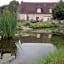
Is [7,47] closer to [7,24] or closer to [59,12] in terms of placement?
[7,24]

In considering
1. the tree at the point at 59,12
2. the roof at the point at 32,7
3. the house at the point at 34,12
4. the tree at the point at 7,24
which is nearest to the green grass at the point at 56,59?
the tree at the point at 7,24

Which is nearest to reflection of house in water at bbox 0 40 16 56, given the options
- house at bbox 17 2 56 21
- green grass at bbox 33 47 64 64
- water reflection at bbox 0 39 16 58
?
water reflection at bbox 0 39 16 58

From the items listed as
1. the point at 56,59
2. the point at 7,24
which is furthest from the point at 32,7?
the point at 56,59

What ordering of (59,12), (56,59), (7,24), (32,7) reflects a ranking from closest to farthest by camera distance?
(56,59), (7,24), (59,12), (32,7)

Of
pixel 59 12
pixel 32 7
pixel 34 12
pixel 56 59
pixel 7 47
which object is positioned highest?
pixel 32 7

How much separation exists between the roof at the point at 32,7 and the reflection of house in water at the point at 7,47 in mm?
35210

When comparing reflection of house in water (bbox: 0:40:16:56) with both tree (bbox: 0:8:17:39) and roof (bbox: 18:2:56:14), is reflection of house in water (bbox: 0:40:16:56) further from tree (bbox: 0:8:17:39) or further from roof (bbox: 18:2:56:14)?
roof (bbox: 18:2:56:14)

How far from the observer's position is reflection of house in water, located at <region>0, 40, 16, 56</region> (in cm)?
1163

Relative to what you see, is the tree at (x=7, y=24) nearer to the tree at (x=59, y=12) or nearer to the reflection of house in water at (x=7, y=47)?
the reflection of house in water at (x=7, y=47)

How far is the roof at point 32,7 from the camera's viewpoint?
49.1 metres

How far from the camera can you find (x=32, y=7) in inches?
1962

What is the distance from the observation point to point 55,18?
3709cm

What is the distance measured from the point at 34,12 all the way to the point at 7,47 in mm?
37035

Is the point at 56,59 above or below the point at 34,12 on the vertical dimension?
below
